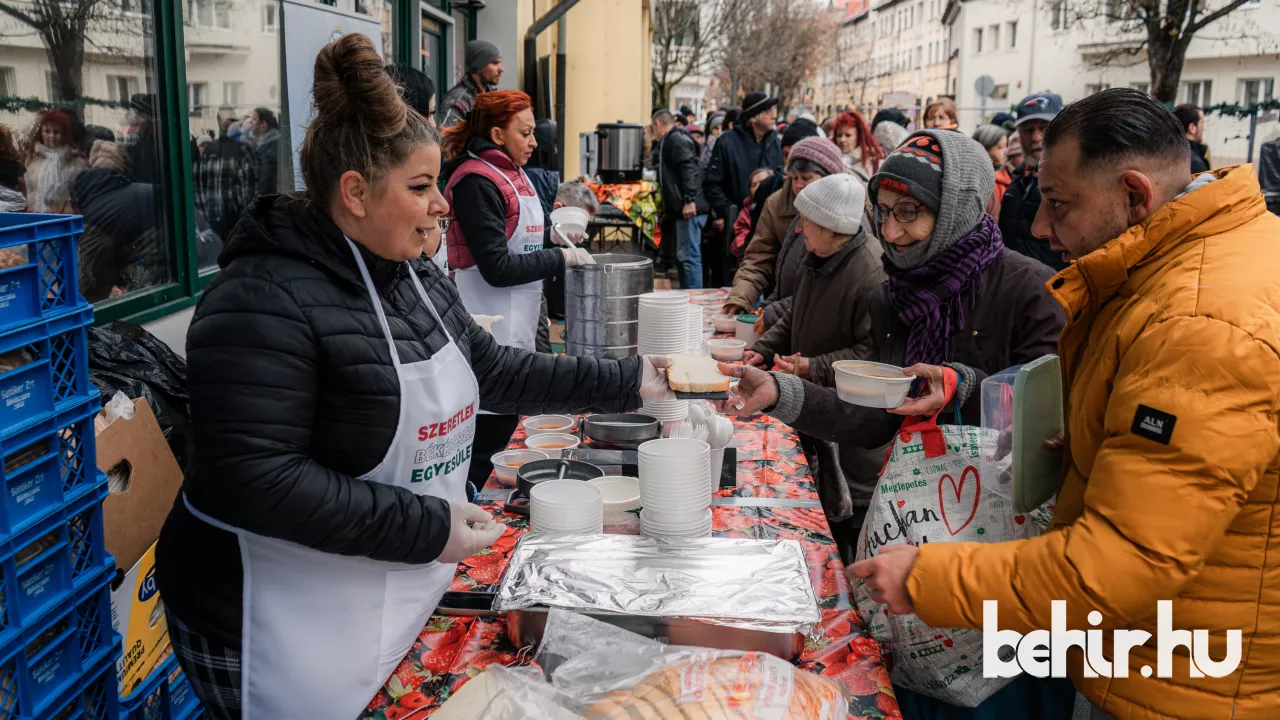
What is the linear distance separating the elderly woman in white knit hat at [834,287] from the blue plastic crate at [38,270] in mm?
2505

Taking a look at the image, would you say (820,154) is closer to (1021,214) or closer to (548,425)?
(1021,214)

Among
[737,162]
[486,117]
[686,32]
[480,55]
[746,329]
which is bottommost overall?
[746,329]

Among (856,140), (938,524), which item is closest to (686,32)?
(856,140)

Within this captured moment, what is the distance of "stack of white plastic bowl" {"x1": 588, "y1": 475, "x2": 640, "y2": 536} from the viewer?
2.38 meters

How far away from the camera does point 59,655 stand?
198 cm

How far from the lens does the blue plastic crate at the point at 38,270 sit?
71.5 inches

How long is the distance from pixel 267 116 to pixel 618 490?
4029 millimetres

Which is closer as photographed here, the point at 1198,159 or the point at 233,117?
the point at 233,117

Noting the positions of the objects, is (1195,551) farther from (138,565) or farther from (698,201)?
(698,201)

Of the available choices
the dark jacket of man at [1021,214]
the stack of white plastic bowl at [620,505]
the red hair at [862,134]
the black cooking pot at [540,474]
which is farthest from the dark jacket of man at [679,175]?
the stack of white plastic bowl at [620,505]

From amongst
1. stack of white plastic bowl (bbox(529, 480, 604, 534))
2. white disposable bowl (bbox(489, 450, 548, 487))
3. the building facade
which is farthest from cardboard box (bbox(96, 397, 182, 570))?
the building facade

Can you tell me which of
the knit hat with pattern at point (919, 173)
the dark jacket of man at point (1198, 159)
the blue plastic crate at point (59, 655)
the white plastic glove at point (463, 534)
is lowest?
the blue plastic crate at point (59, 655)

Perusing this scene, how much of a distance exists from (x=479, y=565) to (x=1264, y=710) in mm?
1651

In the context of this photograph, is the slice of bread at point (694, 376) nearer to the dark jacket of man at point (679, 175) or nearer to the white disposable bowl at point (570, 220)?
the white disposable bowl at point (570, 220)
